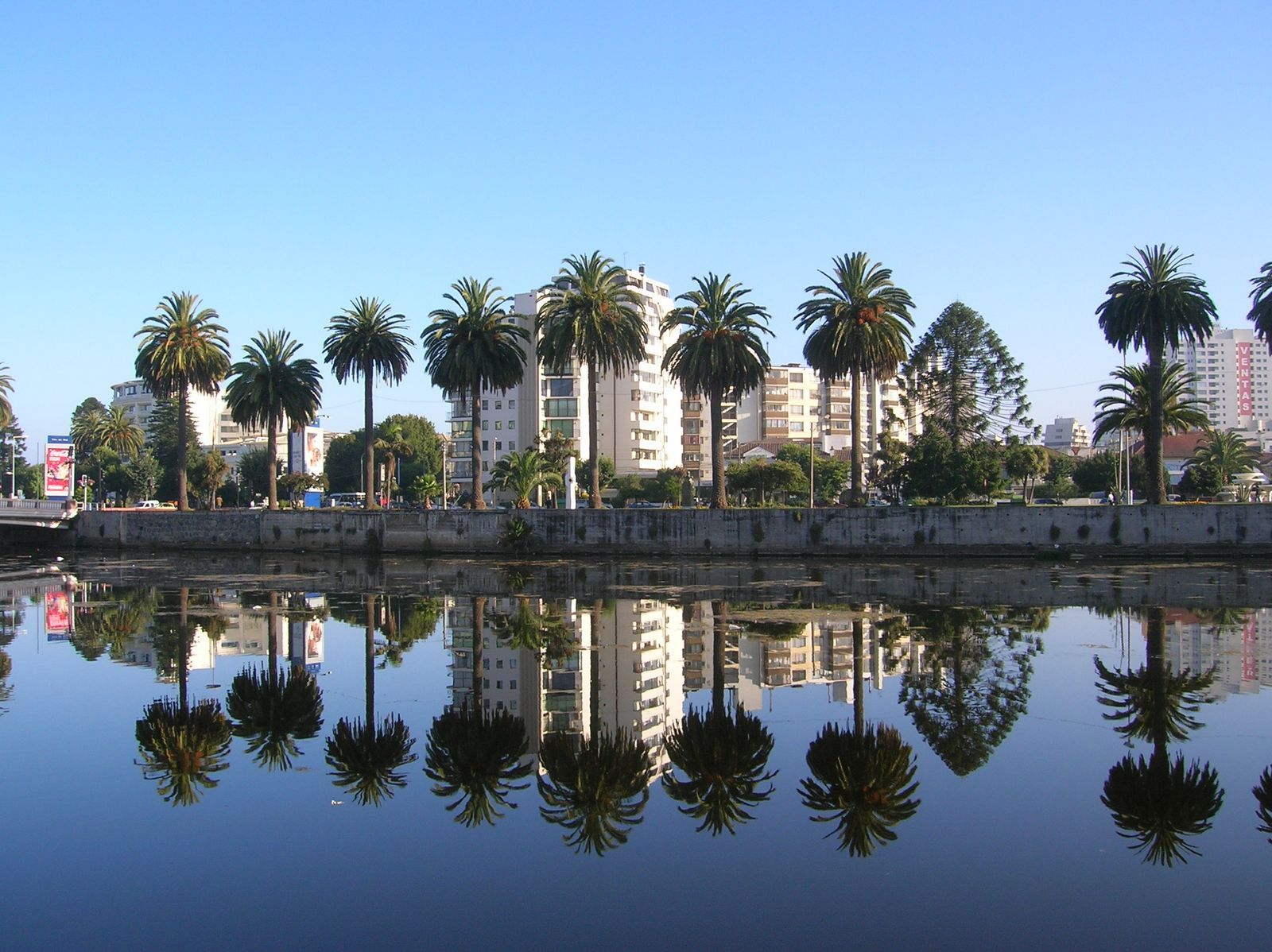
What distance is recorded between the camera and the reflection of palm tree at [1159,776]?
1391 centimetres

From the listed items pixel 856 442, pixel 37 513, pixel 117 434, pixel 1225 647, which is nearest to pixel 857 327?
pixel 856 442

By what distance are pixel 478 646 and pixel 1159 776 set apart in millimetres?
18215

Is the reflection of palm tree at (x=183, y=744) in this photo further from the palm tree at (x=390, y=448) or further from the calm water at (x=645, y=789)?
the palm tree at (x=390, y=448)

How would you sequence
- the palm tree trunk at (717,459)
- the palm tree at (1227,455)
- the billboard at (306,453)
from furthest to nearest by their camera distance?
1. the billboard at (306,453)
2. the palm tree at (1227,455)
3. the palm tree trunk at (717,459)

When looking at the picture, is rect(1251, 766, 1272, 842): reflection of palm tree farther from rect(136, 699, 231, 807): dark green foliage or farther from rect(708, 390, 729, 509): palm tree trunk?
rect(708, 390, 729, 509): palm tree trunk

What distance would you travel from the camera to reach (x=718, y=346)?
66688 millimetres

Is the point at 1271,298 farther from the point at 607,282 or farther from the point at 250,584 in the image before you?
the point at 250,584

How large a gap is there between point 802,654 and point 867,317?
4112 centimetres

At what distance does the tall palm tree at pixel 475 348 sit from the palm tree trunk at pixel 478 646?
29.7 m

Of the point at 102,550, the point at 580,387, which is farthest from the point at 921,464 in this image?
the point at 102,550

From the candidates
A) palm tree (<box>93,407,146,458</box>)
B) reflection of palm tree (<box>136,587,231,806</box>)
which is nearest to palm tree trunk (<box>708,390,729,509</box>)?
reflection of palm tree (<box>136,587,231,806</box>)

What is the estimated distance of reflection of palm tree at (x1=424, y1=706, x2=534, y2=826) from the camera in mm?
15320

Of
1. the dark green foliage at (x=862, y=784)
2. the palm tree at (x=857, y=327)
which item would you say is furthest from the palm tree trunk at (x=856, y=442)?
the dark green foliage at (x=862, y=784)

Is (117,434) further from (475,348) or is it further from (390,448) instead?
(475,348)
